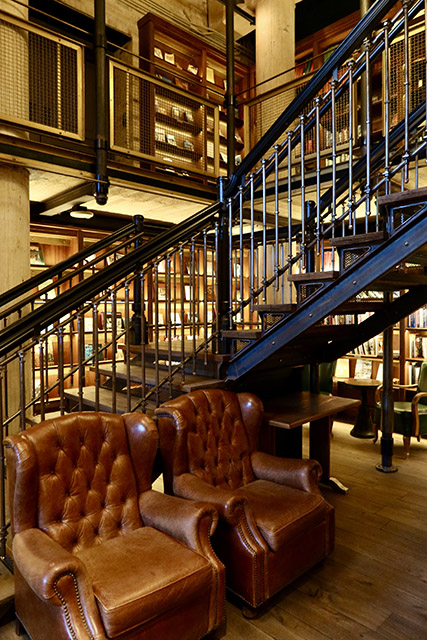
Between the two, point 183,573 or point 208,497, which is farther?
point 208,497

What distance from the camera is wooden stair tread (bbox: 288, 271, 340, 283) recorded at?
2398 mm

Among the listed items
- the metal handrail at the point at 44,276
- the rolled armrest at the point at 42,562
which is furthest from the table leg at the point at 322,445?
the rolled armrest at the point at 42,562

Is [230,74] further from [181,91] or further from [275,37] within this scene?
[275,37]

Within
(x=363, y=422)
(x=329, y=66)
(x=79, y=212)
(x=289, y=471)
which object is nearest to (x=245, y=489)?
(x=289, y=471)

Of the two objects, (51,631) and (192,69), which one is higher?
(192,69)

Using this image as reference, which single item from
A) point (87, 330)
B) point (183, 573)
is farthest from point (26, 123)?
point (183, 573)

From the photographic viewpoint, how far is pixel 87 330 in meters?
6.67

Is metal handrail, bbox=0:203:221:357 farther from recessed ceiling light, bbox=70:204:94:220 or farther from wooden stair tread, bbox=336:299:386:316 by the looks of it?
recessed ceiling light, bbox=70:204:94:220

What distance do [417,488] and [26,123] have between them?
15.0 ft

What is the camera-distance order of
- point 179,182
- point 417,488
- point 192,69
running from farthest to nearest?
point 192,69 → point 179,182 → point 417,488

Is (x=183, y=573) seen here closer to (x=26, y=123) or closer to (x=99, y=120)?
(x=26, y=123)

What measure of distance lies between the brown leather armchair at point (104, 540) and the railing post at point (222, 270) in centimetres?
99

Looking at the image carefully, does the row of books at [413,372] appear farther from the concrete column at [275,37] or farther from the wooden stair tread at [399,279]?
the concrete column at [275,37]

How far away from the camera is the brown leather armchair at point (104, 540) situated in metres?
1.67
